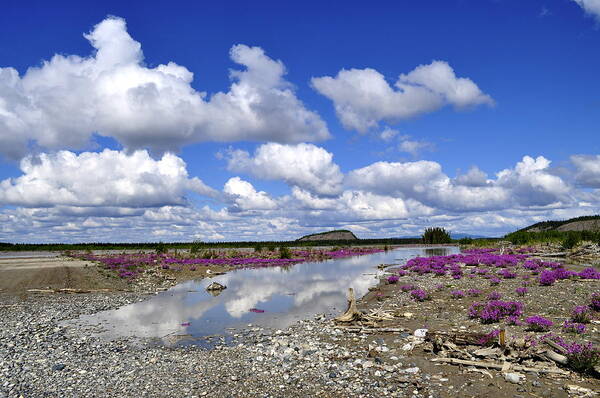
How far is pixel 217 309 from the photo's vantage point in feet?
83.4

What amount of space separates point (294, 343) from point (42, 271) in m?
39.3

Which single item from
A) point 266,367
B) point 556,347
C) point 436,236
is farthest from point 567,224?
point 266,367

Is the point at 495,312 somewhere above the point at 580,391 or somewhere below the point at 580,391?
above

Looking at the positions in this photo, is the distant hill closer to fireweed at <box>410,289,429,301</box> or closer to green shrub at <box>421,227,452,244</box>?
green shrub at <box>421,227,452,244</box>

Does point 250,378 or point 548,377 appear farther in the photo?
point 250,378

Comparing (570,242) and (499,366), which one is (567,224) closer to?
(570,242)

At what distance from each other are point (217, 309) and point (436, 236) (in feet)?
410

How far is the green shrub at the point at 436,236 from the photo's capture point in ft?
448

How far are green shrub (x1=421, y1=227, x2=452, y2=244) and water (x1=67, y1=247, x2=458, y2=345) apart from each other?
10634cm

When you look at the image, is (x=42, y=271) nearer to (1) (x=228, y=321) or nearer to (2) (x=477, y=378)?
(1) (x=228, y=321)

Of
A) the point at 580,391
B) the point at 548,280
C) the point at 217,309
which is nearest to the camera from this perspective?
the point at 580,391

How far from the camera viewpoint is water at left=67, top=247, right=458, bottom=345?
19.8 metres

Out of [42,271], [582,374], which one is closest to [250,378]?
[582,374]

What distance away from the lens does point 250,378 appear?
1243 centimetres
